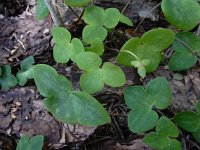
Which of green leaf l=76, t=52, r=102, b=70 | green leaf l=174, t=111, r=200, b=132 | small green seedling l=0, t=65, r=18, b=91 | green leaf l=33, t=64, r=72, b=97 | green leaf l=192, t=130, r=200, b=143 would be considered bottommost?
green leaf l=192, t=130, r=200, b=143

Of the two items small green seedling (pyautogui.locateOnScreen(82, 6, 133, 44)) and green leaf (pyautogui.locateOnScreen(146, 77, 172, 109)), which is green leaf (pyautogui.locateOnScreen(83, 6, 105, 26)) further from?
green leaf (pyautogui.locateOnScreen(146, 77, 172, 109))

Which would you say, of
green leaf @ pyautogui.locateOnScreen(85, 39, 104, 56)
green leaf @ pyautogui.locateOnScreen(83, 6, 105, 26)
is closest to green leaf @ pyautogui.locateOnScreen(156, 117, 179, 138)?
green leaf @ pyautogui.locateOnScreen(85, 39, 104, 56)

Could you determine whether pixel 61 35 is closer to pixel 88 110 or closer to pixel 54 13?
pixel 54 13

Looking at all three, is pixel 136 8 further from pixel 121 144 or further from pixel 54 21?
pixel 121 144

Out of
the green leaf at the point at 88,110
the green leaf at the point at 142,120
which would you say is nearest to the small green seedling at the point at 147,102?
the green leaf at the point at 142,120

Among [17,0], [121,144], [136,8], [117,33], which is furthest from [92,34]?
[17,0]
